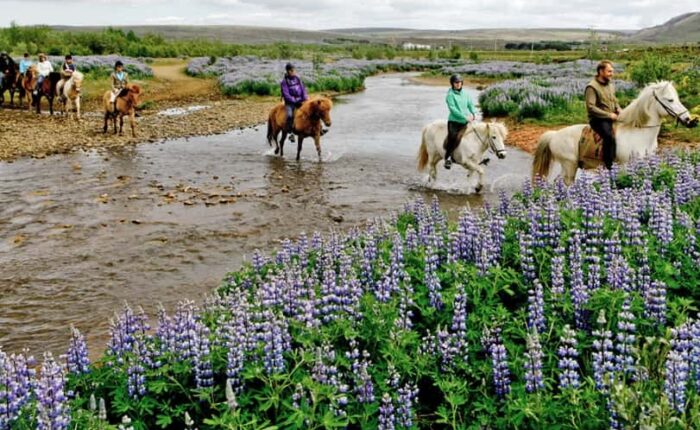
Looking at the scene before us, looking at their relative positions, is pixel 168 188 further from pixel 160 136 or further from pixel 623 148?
pixel 623 148

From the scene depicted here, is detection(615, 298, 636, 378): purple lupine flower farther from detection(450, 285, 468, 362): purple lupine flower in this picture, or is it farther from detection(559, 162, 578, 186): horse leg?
detection(559, 162, 578, 186): horse leg

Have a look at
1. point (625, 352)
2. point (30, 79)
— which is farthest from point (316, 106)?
point (30, 79)

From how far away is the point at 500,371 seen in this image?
13.7ft

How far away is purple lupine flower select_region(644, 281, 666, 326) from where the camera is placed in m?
4.47

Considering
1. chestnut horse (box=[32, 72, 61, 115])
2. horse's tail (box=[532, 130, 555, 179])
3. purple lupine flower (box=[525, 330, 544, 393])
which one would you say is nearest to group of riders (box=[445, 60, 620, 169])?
horse's tail (box=[532, 130, 555, 179])

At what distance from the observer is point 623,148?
11.0 m

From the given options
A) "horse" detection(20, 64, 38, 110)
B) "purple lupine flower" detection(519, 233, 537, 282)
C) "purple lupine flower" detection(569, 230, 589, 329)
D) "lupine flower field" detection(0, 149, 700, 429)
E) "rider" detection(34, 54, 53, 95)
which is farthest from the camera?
"horse" detection(20, 64, 38, 110)

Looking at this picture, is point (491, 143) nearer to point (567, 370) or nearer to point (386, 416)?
point (567, 370)

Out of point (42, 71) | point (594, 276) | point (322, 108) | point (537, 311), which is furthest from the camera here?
point (42, 71)

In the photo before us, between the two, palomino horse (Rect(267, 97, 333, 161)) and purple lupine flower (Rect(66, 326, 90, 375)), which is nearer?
purple lupine flower (Rect(66, 326, 90, 375))

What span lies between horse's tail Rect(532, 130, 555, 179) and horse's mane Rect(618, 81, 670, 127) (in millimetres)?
1422

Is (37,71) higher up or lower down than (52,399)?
higher up

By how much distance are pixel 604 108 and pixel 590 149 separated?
2.60 feet

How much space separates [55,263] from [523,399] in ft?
25.3
